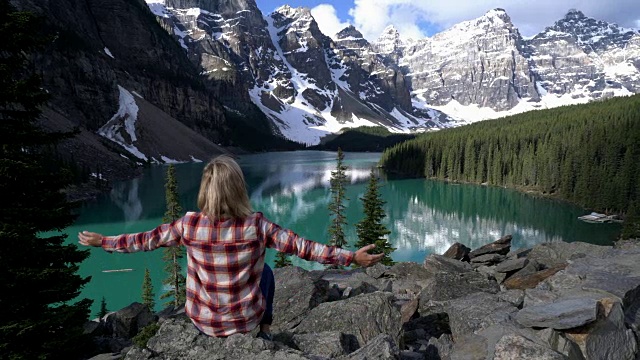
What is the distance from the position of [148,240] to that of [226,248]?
0.99 m

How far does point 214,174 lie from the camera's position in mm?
4121

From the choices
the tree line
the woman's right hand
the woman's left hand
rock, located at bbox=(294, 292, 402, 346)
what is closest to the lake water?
the tree line

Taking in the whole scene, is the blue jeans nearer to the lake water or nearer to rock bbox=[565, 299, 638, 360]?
rock bbox=[565, 299, 638, 360]

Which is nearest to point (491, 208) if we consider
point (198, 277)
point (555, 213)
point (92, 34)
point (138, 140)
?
point (555, 213)

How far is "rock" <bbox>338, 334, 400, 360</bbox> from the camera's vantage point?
449 centimetres

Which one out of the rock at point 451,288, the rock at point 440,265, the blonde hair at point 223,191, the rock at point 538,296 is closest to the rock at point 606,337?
the rock at point 538,296

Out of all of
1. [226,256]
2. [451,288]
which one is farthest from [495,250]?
[226,256]

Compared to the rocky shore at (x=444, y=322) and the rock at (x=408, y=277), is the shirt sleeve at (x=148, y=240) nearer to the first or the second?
the rocky shore at (x=444, y=322)

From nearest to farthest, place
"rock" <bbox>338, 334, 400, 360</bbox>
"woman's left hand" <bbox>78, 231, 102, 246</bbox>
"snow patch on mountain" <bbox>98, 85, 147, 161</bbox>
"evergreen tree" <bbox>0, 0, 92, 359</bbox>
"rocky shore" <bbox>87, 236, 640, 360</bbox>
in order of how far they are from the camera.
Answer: "rock" <bbox>338, 334, 400, 360</bbox>
"rocky shore" <bbox>87, 236, 640, 360</bbox>
"woman's left hand" <bbox>78, 231, 102, 246</bbox>
"evergreen tree" <bbox>0, 0, 92, 359</bbox>
"snow patch on mountain" <bbox>98, 85, 147, 161</bbox>

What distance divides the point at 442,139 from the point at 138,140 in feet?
339

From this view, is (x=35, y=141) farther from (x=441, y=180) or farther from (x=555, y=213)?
(x=441, y=180)

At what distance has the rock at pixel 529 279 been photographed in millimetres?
10484

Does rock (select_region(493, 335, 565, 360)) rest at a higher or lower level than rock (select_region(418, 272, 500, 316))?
higher

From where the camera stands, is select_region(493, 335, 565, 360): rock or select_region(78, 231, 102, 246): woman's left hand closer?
select_region(493, 335, 565, 360): rock
